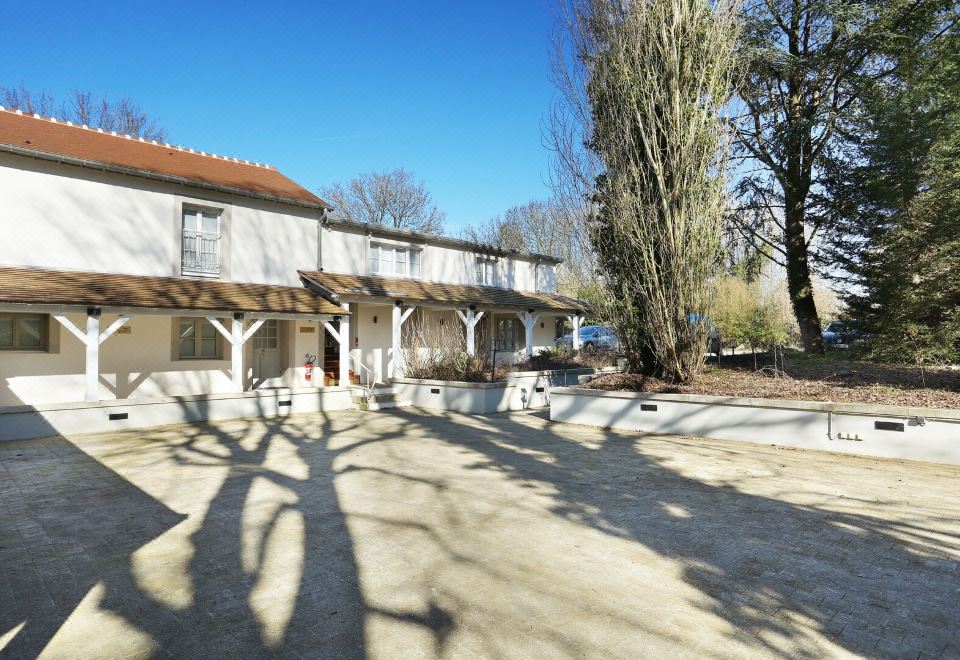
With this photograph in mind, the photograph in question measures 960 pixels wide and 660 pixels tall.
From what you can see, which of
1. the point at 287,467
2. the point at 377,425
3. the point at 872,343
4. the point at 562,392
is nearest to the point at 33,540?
the point at 287,467

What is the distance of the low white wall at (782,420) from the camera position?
7.16m

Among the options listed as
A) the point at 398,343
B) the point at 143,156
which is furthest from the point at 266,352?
the point at 143,156

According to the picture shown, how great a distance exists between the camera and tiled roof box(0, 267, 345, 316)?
943 centimetres

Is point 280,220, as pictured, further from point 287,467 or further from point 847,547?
point 847,547

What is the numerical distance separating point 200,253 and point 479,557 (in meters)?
11.4

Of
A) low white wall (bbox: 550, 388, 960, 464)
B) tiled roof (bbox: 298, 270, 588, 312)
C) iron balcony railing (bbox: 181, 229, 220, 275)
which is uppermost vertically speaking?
iron balcony railing (bbox: 181, 229, 220, 275)

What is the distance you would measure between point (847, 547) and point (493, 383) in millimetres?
9028

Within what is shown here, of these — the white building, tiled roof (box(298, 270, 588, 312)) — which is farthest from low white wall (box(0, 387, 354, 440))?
tiled roof (box(298, 270, 588, 312))

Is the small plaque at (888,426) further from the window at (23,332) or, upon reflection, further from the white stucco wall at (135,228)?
the window at (23,332)

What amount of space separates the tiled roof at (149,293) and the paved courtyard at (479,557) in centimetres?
312

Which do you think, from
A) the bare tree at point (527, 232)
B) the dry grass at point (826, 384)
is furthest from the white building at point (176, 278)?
the bare tree at point (527, 232)

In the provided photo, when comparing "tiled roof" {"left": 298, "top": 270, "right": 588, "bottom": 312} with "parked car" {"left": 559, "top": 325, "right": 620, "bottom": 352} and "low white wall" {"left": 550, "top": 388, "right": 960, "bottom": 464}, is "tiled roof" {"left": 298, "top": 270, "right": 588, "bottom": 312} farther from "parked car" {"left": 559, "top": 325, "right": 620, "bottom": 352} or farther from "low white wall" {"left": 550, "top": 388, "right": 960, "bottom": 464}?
"parked car" {"left": 559, "top": 325, "right": 620, "bottom": 352}

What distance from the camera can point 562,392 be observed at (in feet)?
36.5

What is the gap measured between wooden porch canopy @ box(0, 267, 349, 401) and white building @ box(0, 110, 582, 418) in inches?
1.4
